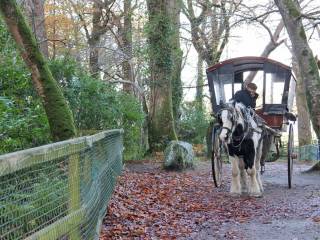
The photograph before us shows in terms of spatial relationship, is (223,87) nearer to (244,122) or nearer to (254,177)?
(244,122)

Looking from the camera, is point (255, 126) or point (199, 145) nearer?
point (255, 126)

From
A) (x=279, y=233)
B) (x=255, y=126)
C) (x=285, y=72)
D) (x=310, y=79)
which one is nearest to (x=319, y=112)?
(x=310, y=79)

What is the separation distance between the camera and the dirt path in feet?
24.6

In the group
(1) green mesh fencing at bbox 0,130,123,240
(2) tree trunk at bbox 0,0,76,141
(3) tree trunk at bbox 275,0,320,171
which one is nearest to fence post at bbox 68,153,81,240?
(1) green mesh fencing at bbox 0,130,123,240

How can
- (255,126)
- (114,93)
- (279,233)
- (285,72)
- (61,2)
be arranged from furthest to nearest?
1. (61,2)
2. (114,93)
3. (285,72)
4. (255,126)
5. (279,233)

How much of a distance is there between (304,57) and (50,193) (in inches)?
479

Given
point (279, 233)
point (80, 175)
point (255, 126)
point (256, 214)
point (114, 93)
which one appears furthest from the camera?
point (114, 93)

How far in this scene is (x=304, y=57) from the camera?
15.0 meters

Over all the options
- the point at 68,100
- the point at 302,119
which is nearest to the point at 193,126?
the point at 302,119

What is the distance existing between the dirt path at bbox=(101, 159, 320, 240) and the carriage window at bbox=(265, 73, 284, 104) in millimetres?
2099

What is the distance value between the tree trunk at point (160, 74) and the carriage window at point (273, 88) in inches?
247

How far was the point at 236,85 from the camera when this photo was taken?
537 inches

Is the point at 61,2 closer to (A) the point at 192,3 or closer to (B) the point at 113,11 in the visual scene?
(B) the point at 113,11

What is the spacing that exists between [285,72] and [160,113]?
22.2 ft
